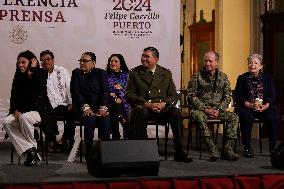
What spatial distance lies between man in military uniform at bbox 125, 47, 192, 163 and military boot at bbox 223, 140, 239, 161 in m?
0.40

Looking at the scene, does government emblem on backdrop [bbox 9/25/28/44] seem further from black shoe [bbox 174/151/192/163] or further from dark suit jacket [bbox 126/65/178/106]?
black shoe [bbox 174/151/192/163]

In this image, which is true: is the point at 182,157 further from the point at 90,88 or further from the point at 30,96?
the point at 30,96

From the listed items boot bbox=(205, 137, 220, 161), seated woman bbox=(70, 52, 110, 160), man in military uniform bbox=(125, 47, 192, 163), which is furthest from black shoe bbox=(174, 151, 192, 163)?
seated woman bbox=(70, 52, 110, 160)

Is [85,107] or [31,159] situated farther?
[85,107]

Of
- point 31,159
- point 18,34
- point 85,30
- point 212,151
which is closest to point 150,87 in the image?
point 212,151

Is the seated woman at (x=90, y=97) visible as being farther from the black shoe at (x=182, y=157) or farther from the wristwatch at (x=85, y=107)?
the black shoe at (x=182, y=157)

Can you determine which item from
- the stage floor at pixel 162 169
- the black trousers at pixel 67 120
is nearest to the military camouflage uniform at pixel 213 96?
the stage floor at pixel 162 169

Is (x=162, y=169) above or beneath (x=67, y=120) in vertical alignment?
beneath

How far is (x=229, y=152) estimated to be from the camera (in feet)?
18.3

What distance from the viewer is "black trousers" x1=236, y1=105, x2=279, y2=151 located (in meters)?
5.86

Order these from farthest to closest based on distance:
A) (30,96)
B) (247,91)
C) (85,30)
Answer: (85,30)
(247,91)
(30,96)

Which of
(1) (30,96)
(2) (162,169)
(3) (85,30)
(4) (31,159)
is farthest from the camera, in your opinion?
(3) (85,30)

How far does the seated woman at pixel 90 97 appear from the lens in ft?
17.9

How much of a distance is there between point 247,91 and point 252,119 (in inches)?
12.6
